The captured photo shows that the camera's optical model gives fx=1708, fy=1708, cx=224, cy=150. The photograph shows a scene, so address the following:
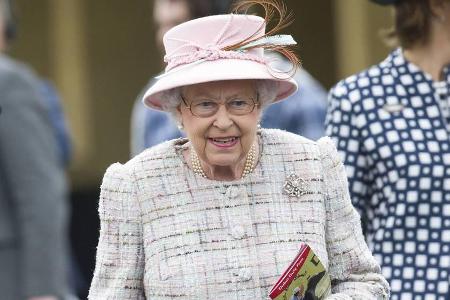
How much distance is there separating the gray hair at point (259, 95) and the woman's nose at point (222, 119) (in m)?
0.15

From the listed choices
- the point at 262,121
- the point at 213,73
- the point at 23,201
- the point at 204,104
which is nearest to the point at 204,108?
the point at 204,104

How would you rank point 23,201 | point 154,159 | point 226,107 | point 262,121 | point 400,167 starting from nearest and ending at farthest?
point 226,107, point 154,159, point 400,167, point 23,201, point 262,121

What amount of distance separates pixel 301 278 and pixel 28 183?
93.9 inches

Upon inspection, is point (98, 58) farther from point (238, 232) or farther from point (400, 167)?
point (238, 232)

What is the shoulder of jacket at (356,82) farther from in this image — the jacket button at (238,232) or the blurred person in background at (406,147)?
the jacket button at (238,232)

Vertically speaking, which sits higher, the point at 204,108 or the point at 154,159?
the point at 204,108

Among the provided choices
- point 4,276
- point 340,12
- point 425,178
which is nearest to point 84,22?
point 340,12

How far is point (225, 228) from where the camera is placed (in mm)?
4777

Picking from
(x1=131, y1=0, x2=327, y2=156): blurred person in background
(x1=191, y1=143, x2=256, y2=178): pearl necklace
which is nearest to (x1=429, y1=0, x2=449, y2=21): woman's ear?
(x1=131, y1=0, x2=327, y2=156): blurred person in background

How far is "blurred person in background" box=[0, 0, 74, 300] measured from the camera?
6707 millimetres

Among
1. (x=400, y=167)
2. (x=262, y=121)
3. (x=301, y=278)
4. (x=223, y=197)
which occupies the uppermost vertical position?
(x=262, y=121)

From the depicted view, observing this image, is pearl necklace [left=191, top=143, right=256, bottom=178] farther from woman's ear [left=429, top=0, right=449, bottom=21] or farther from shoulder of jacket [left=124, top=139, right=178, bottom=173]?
woman's ear [left=429, top=0, right=449, bottom=21]

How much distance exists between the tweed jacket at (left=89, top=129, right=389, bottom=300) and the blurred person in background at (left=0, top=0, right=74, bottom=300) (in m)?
1.88

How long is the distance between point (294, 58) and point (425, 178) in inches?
44.1
